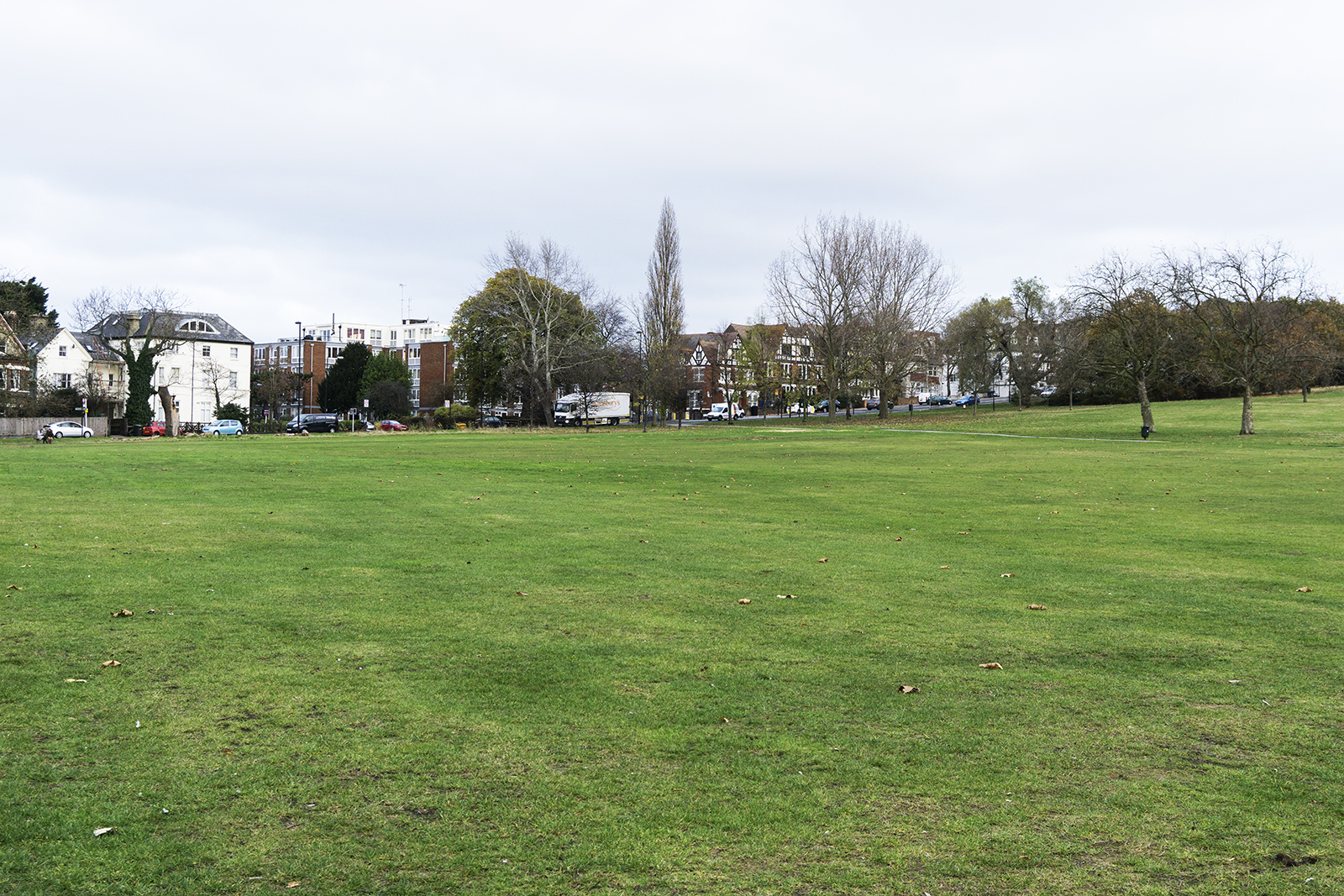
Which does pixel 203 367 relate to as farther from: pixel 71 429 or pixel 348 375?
pixel 348 375

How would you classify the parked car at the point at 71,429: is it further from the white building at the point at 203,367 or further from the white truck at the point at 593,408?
the white truck at the point at 593,408

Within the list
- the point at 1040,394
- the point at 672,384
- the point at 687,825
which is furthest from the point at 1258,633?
the point at 1040,394

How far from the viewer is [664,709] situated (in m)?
7.06

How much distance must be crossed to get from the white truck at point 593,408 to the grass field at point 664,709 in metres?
85.5

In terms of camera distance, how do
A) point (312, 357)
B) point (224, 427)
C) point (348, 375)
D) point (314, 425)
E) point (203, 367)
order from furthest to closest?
1. point (312, 357)
2. point (348, 375)
3. point (203, 367)
4. point (314, 425)
5. point (224, 427)

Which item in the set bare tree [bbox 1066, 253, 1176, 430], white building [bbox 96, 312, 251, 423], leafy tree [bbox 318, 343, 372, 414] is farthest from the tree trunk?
leafy tree [bbox 318, 343, 372, 414]

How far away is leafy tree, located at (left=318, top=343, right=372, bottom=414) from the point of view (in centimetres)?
13712

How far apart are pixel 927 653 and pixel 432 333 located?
7776 inches

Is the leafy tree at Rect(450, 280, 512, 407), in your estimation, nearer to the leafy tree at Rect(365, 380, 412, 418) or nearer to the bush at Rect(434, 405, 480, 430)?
the bush at Rect(434, 405, 480, 430)

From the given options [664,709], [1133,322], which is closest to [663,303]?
[1133,322]

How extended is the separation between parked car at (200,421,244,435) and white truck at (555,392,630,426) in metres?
30.9

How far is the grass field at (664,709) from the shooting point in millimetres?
4789

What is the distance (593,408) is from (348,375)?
50.2 m

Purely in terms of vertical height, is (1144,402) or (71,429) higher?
(1144,402)
